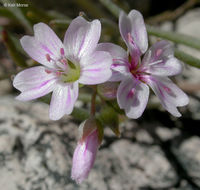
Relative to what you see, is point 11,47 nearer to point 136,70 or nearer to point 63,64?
point 63,64

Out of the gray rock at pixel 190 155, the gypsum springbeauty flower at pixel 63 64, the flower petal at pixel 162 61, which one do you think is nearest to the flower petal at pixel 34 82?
the gypsum springbeauty flower at pixel 63 64

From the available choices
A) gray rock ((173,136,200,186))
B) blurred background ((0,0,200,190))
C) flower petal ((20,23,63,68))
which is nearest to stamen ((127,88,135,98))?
blurred background ((0,0,200,190))

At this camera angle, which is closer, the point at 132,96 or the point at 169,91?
the point at 132,96

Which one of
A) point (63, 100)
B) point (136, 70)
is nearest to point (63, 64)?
point (63, 100)

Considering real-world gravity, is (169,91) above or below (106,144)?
above

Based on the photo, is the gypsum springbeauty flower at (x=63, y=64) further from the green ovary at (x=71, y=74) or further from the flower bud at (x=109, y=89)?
the flower bud at (x=109, y=89)

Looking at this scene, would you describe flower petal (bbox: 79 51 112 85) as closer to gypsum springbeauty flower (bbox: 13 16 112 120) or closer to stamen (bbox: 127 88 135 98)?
gypsum springbeauty flower (bbox: 13 16 112 120)

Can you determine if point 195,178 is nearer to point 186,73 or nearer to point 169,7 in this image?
point 186,73
